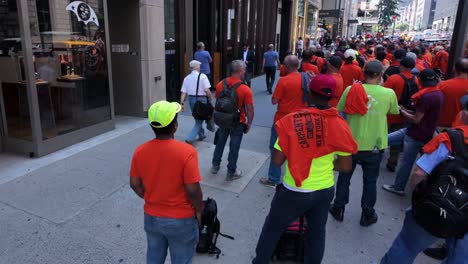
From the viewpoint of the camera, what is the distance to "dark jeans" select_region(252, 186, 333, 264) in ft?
8.50

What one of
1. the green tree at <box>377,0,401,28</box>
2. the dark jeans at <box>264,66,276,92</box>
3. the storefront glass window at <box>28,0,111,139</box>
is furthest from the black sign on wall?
the green tree at <box>377,0,401,28</box>

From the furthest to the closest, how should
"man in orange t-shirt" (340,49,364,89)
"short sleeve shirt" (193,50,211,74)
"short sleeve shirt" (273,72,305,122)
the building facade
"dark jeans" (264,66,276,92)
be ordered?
the building facade < "dark jeans" (264,66,276,92) < "short sleeve shirt" (193,50,211,74) < "man in orange t-shirt" (340,49,364,89) < "short sleeve shirt" (273,72,305,122)

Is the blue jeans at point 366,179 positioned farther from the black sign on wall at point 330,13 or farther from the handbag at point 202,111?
the black sign on wall at point 330,13

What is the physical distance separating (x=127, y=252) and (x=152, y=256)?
1014mm

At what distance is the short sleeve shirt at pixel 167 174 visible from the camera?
2.22 metres

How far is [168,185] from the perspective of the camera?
2.26 meters

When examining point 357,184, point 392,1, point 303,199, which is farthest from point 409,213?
point 392,1

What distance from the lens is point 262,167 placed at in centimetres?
565

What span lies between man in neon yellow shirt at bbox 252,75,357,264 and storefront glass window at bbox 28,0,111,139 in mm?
4859

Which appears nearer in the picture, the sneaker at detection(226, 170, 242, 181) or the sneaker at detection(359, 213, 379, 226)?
the sneaker at detection(359, 213, 379, 226)

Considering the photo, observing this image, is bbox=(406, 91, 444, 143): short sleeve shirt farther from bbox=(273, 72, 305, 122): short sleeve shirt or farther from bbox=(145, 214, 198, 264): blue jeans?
bbox=(145, 214, 198, 264): blue jeans

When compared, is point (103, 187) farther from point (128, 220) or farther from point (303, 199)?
point (303, 199)

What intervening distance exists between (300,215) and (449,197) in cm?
103

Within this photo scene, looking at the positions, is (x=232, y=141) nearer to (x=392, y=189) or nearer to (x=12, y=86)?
(x=392, y=189)
